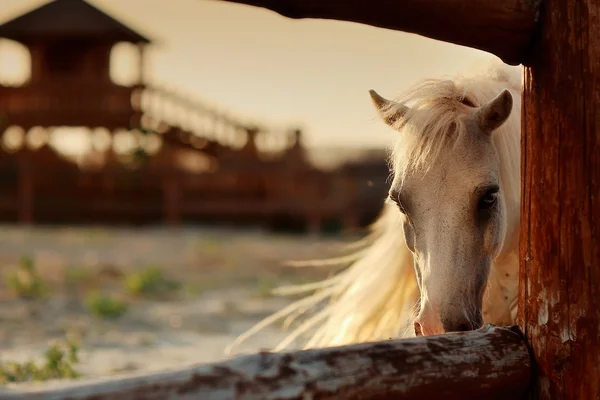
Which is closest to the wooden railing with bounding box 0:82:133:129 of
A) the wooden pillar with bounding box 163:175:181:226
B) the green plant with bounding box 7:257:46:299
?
the wooden pillar with bounding box 163:175:181:226

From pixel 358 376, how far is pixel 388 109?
1356 millimetres

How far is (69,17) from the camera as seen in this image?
909 inches

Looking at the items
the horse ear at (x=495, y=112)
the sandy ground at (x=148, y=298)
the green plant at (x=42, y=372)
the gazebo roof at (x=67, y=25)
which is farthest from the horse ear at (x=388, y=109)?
the gazebo roof at (x=67, y=25)

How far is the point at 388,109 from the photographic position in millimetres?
2760

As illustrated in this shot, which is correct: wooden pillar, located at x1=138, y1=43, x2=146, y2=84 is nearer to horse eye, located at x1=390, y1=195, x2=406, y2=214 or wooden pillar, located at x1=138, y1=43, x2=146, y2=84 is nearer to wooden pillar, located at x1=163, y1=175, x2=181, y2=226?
wooden pillar, located at x1=163, y1=175, x2=181, y2=226

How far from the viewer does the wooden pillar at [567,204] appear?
186 centimetres

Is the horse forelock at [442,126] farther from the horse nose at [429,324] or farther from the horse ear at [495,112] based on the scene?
the horse nose at [429,324]

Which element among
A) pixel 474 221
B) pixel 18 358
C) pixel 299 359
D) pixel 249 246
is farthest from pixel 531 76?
pixel 249 246

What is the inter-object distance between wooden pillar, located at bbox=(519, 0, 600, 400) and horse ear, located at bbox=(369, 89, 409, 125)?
2.52ft

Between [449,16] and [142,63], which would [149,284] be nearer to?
[449,16]

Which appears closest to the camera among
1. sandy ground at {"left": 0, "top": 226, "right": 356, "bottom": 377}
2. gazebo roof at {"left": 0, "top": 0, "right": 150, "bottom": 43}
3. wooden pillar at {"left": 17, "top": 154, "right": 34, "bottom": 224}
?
sandy ground at {"left": 0, "top": 226, "right": 356, "bottom": 377}

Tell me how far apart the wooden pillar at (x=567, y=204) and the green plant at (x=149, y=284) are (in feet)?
24.5

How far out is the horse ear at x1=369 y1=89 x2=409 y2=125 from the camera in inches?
106

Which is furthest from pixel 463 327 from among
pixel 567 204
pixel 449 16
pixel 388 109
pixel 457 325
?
pixel 449 16
